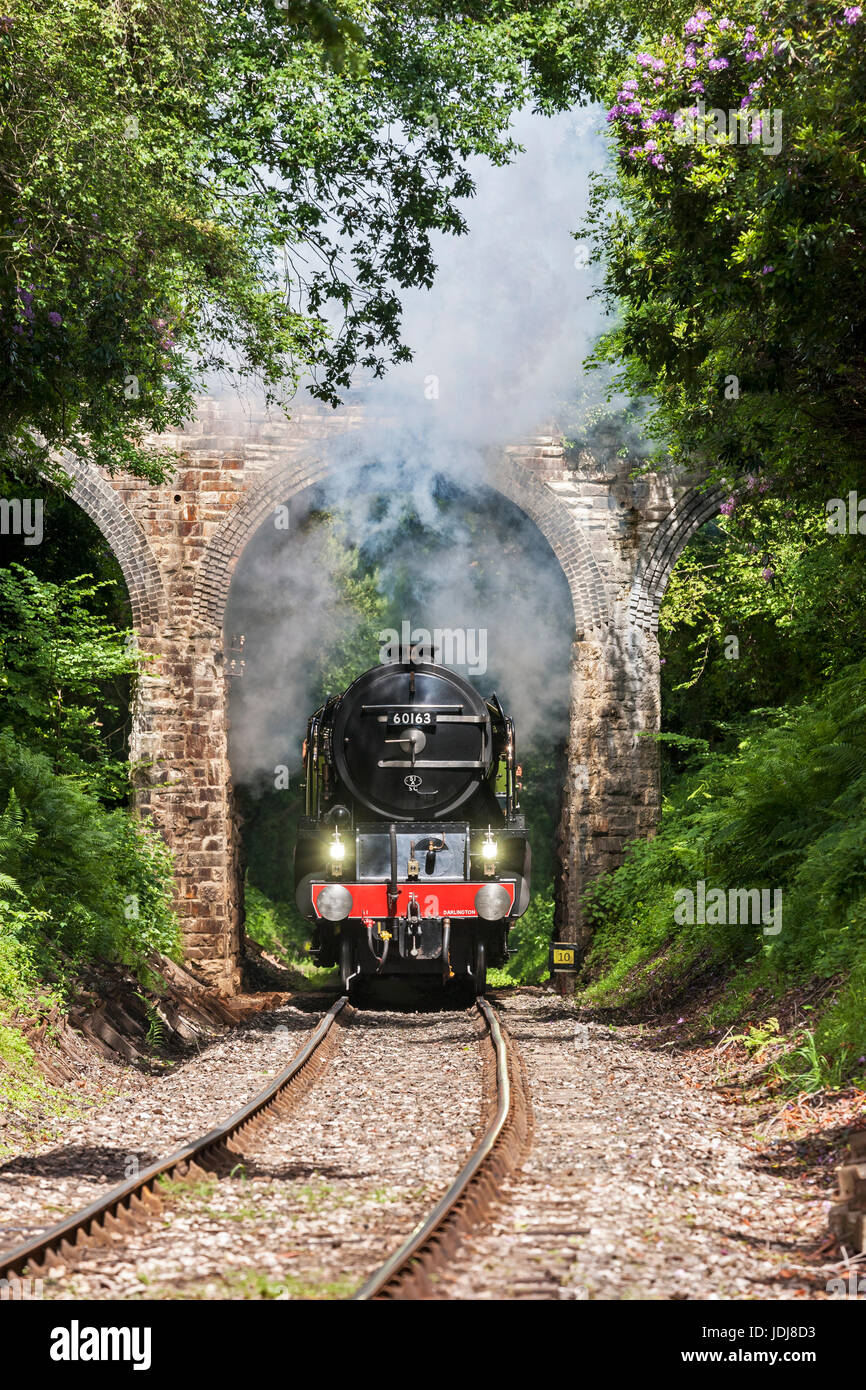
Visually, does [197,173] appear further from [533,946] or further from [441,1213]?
[533,946]

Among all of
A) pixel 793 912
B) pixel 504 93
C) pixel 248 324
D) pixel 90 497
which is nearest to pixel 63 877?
pixel 248 324

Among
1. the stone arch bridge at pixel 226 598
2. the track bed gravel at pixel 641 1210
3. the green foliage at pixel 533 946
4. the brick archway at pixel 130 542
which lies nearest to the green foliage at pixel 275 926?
the green foliage at pixel 533 946

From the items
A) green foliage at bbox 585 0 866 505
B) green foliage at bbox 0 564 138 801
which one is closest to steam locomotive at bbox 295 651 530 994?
green foliage at bbox 0 564 138 801

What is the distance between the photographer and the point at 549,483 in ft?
61.9

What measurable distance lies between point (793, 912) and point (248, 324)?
299 inches

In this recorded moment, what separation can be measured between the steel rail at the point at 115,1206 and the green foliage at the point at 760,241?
6.15 metres

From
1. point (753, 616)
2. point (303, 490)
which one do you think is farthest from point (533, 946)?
point (303, 490)

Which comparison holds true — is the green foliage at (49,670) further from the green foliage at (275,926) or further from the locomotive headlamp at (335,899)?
the green foliage at (275,926)

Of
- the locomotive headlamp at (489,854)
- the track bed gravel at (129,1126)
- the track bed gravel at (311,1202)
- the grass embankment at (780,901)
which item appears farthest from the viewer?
the locomotive headlamp at (489,854)

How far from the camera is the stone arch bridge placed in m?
18.3

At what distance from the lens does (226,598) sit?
1867 cm

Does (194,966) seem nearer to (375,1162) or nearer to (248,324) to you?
(248,324)

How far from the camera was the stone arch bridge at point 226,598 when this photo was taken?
18.3 m

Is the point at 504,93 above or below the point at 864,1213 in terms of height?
above
